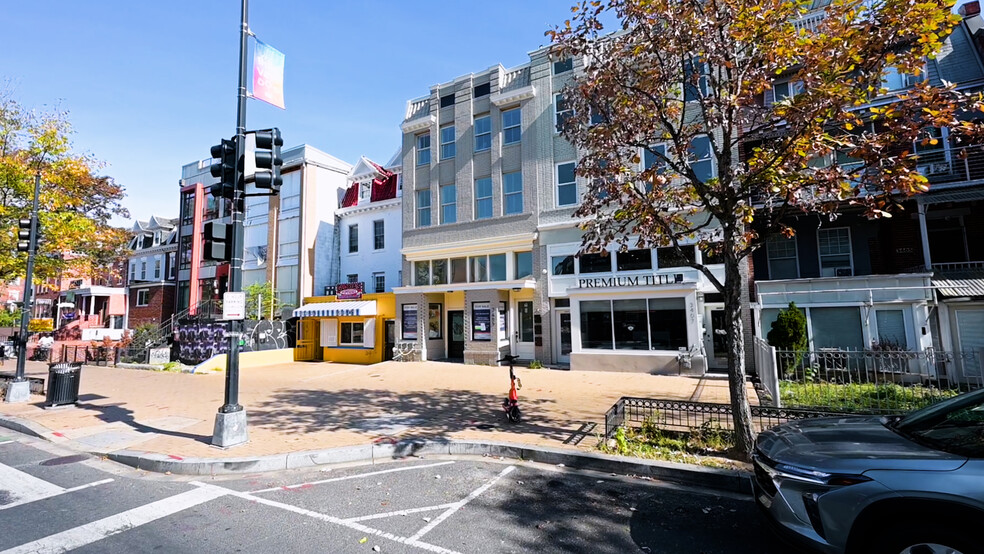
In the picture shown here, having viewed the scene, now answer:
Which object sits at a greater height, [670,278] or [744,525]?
[670,278]

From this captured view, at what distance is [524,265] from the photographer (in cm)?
1992

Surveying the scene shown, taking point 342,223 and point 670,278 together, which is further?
point 342,223

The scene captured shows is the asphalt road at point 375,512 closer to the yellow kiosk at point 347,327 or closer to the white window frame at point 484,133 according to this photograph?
the yellow kiosk at point 347,327

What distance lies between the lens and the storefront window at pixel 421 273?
72.5 feet

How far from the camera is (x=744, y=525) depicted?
14.8ft

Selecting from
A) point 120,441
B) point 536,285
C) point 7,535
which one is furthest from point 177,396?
point 536,285

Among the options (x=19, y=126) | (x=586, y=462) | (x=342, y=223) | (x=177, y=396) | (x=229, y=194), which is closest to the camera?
(x=586, y=462)

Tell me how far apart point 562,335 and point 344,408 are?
10540 millimetres

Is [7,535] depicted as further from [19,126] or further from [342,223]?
[342,223]

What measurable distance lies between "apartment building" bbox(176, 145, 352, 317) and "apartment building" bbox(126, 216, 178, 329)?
2080 mm

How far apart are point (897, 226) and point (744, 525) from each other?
16561 millimetres

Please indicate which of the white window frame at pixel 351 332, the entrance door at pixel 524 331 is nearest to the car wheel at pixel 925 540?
the entrance door at pixel 524 331

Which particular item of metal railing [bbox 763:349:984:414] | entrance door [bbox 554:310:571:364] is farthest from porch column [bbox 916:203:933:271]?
entrance door [bbox 554:310:571:364]

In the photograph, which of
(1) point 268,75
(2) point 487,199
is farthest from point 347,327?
(1) point 268,75
